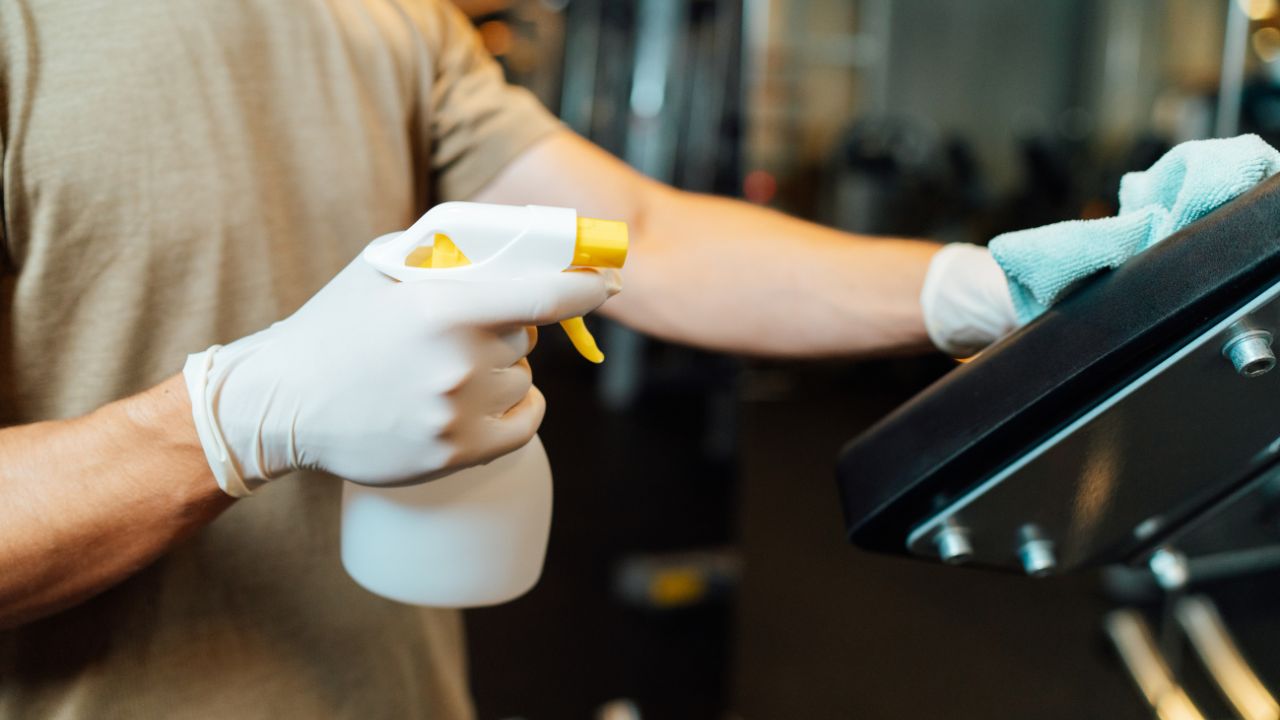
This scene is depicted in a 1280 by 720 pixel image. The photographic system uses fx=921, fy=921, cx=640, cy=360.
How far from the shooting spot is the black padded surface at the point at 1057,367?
51cm

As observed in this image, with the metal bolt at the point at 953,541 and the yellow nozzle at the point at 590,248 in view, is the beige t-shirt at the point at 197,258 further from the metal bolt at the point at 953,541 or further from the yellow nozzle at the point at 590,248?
the metal bolt at the point at 953,541

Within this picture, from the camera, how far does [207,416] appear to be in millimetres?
590

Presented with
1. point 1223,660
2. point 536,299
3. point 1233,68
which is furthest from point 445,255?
point 1233,68

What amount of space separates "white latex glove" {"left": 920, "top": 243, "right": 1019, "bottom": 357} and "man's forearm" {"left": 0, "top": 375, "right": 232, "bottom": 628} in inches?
24.3

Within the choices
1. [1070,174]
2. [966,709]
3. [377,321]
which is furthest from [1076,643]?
[377,321]

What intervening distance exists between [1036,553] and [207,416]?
1.96ft

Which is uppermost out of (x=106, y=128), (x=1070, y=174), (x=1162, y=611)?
(x=106, y=128)

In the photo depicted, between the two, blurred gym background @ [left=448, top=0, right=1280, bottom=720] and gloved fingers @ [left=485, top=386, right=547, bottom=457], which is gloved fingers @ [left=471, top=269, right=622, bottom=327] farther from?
blurred gym background @ [left=448, top=0, right=1280, bottom=720]

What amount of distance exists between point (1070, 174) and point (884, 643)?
6.67ft

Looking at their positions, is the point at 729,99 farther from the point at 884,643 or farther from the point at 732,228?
the point at 732,228

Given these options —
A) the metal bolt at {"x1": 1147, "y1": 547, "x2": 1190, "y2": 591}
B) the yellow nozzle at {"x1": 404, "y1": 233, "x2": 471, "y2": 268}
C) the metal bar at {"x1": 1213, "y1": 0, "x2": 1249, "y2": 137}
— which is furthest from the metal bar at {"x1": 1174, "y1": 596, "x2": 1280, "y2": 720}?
the yellow nozzle at {"x1": 404, "y1": 233, "x2": 471, "y2": 268}

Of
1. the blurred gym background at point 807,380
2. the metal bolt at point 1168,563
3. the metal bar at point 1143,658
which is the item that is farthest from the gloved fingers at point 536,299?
the blurred gym background at point 807,380

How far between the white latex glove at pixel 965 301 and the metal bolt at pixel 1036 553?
0.20 metres

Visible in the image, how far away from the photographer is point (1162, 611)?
7.64 feet
